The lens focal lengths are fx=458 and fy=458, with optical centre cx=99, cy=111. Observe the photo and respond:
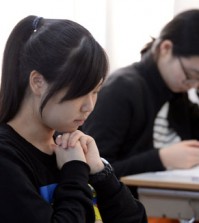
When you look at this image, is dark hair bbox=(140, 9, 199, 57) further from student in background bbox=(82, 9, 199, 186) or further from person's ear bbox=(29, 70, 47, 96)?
person's ear bbox=(29, 70, 47, 96)

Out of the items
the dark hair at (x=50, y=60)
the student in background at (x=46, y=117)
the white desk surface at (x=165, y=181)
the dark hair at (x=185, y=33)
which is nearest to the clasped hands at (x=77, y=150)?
the student in background at (x=46, y=117)

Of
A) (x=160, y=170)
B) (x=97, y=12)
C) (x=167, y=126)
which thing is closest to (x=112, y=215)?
(x=160, y=170)

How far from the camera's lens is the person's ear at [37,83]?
90cm

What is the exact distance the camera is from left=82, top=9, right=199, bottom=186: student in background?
1.69 meters

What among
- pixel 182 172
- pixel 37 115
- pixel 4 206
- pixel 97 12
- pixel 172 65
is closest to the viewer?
pixel 4 206

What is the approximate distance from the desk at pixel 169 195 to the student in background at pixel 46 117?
607mm

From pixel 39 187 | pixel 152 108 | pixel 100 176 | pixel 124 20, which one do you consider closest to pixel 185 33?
pixel 152 108

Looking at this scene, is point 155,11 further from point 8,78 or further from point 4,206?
point 4,206

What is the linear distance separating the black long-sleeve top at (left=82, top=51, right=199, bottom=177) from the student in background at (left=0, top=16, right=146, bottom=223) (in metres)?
0.71

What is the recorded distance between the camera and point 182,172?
1.67m

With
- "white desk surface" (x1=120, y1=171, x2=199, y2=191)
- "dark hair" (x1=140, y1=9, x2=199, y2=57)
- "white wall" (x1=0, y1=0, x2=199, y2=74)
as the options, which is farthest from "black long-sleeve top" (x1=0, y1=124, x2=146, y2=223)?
"white wall" (x1=0, y1=0, x2=199, y2=74)

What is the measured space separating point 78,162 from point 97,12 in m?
1.51

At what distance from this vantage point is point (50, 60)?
89cm

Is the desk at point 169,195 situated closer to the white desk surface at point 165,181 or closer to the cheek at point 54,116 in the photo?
the white desk surface at point 165,181
